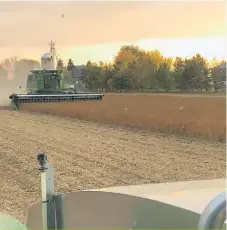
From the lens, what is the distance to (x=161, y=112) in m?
18.6

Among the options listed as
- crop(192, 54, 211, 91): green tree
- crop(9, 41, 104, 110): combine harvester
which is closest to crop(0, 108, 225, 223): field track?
crop(9, 41, 104, 110): combine harvester

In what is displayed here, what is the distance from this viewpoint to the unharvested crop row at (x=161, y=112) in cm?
1520

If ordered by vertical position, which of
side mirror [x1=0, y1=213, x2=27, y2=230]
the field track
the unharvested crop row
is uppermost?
side mirror [x1=0, y1=213, x2=27, y2=230]

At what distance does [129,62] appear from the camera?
28500 mm

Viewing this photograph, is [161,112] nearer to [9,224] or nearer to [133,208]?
[9,224]

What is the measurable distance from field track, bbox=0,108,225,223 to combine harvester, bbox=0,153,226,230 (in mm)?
3562

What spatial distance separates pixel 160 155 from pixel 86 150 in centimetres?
167

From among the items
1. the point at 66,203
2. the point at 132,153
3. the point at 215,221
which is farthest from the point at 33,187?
the point at 215,221

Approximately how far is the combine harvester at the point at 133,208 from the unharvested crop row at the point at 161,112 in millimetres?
12409

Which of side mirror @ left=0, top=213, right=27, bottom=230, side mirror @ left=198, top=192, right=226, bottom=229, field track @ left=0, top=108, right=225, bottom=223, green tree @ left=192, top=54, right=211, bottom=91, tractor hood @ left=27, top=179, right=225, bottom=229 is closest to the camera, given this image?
side mirror @ left=198, top=192, right=226, bottom=229

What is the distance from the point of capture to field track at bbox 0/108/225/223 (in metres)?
6.96

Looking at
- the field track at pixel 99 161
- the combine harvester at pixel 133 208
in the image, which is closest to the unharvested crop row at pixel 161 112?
the field track at pixel 99 161

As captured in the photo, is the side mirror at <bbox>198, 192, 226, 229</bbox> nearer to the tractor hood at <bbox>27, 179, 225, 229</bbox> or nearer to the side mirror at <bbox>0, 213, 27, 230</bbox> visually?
the tractor hood at <bbox>27, 179, 225, 229</bbox>

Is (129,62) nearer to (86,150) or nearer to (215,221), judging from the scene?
(86,150)
